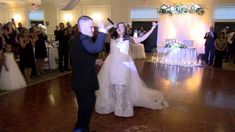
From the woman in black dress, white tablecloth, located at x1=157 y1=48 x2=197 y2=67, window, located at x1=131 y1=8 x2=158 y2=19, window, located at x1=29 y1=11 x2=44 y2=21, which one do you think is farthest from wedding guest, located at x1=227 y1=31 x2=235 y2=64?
window, located at x1=29 y1=11 x2=44 y2=21

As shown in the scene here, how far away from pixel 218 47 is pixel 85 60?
7.50m

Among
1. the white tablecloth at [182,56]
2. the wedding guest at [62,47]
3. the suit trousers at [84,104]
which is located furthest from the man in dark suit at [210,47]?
the suit trousers at [84,104]

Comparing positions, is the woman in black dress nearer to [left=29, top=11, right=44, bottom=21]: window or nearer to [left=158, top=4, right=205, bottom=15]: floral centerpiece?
[left=158, top=4, right=205, bottom=15]: floral centerpiece

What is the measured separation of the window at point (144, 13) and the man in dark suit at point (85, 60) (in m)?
10.3

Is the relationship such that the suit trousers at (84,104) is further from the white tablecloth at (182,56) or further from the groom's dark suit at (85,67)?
the white tablecloth at (182,56)

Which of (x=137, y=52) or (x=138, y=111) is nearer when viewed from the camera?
(x=138, y=111)

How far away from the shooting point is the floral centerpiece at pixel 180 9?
35.8 ft

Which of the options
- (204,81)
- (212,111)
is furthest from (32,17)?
(212,111)

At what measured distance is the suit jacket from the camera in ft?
7.35

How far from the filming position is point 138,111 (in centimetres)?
382

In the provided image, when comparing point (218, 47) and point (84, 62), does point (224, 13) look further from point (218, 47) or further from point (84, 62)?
point (84, 62)

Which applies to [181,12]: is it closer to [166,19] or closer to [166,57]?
[166,19]

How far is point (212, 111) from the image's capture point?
395 cm

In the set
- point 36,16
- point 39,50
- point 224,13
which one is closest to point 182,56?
point 224,13
